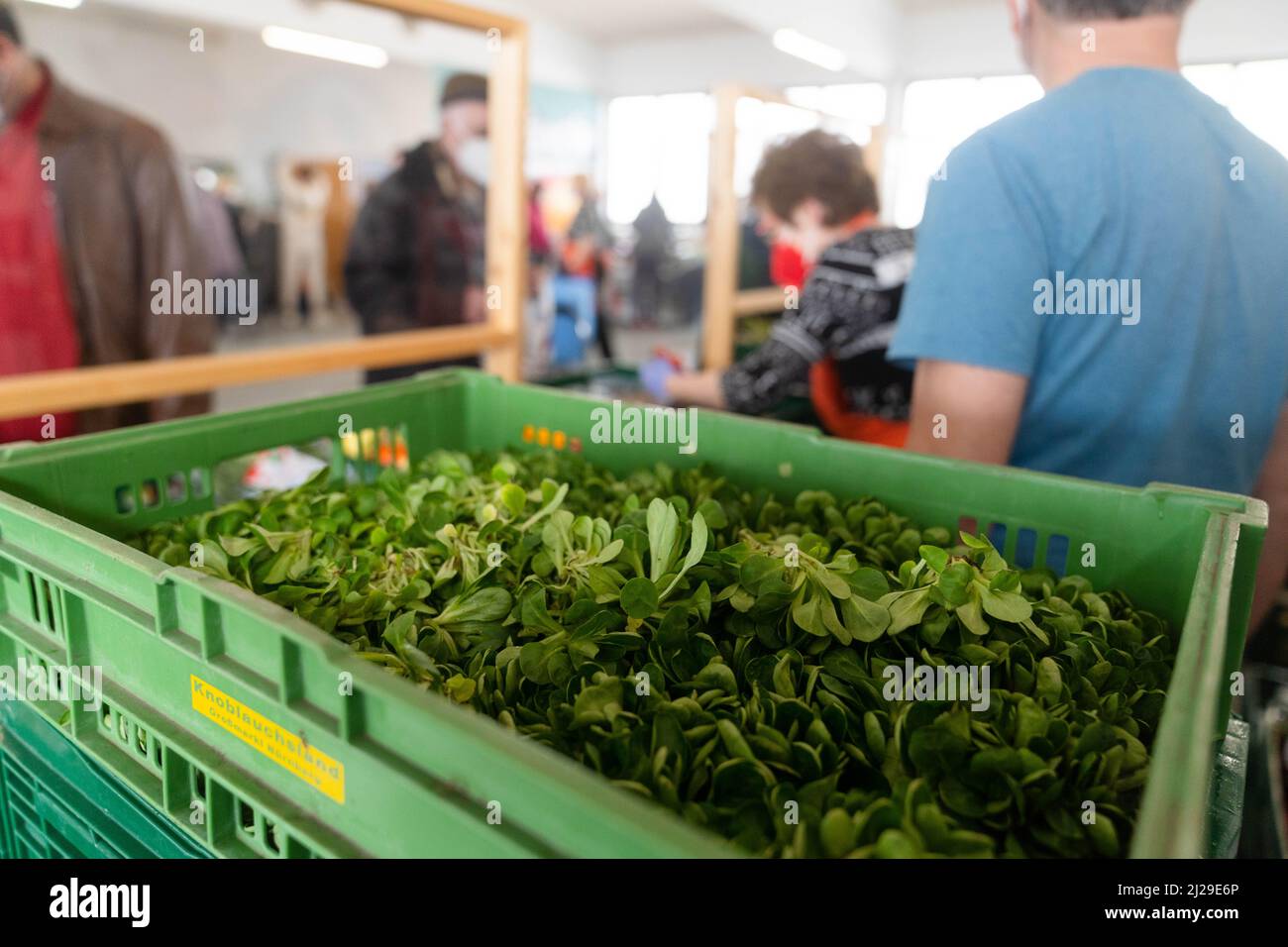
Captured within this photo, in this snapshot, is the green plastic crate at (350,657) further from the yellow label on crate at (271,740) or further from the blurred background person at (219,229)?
the blurred background person at (219,229)

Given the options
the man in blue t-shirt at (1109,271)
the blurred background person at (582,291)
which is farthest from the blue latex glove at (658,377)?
the blurred background person at (582,291)

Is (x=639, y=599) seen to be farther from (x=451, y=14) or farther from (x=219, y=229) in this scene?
(x=219, y=229)

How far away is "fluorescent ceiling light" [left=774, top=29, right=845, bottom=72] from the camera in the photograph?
6.97m

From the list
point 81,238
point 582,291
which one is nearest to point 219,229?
point 582,291

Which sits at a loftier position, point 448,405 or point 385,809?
point 448,405

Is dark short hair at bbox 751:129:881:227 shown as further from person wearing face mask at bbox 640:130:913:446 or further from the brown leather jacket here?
the brown leather jacket

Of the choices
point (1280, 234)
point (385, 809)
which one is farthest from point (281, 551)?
point (1280, 234)

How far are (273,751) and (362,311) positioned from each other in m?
2.74

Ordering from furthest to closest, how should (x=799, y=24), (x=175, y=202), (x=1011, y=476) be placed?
(x=799, y=24) < (x=175, y=202) < (x=1011, y=476)

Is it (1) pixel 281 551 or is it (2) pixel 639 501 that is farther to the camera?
(2) pixel 639 501

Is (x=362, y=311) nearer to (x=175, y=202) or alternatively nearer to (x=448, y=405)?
(x=175, y=202)

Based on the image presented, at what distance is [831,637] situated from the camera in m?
0.85

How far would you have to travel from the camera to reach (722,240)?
3.11m

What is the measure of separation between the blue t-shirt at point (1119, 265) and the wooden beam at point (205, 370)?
42.9 inches
